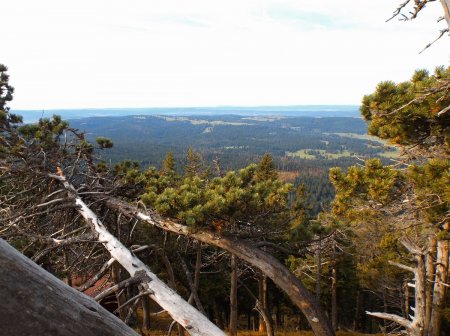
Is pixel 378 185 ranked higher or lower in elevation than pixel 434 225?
higher

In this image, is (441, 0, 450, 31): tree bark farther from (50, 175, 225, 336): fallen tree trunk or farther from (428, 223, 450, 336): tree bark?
(428, 223, 450, 336): tree bark

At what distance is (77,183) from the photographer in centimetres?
735

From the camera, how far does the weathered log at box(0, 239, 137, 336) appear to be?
0.80m

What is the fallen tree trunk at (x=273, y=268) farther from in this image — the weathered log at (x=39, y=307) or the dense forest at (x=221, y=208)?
the weathered log at (x=39, y=307)

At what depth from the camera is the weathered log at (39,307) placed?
2.62ft

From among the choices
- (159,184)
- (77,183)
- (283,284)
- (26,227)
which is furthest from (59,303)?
(77,183)

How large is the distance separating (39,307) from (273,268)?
152 inches

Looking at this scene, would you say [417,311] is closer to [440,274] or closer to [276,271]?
[440,274]

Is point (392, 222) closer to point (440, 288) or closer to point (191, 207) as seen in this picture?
point (440, 288)

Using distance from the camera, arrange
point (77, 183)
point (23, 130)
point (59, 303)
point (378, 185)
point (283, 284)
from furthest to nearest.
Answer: point (23, 130) → point (77, 183) → point (378, 185) → point (283, 284) → point (59, 303)

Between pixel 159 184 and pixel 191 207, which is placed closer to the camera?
pixel 191 207

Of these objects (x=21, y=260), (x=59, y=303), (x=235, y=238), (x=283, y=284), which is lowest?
(x=283, y=284)

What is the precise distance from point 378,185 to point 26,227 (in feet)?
21.1

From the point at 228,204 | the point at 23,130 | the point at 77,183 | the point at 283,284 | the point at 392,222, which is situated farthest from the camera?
the point at 23,130
